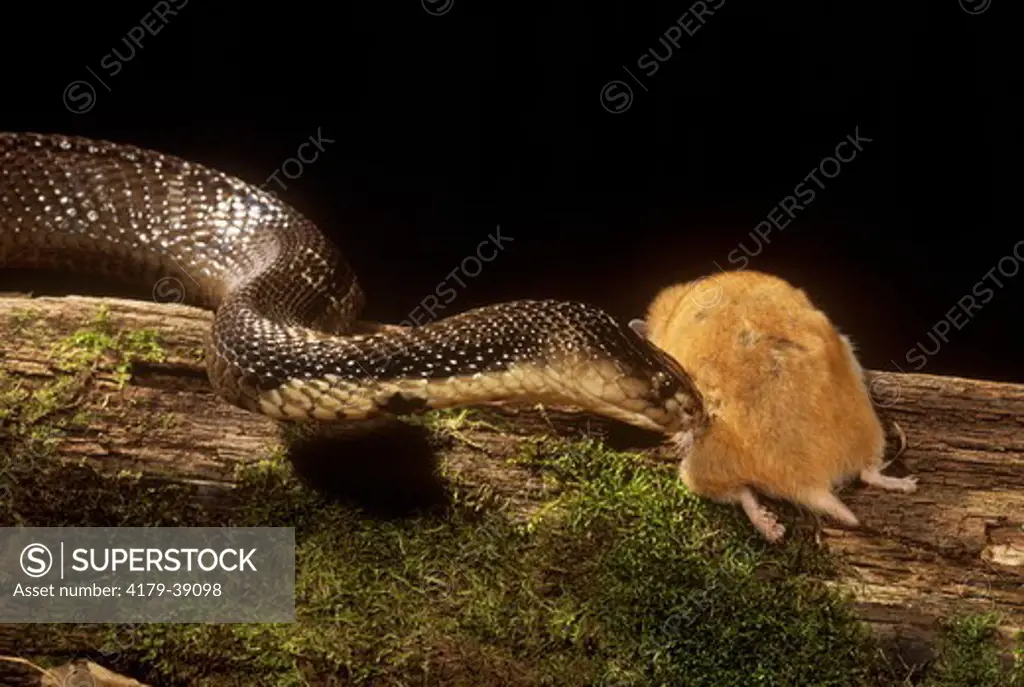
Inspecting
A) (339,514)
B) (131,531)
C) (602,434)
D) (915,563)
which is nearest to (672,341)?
(602,434)

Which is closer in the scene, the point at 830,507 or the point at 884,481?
the point at 830,507

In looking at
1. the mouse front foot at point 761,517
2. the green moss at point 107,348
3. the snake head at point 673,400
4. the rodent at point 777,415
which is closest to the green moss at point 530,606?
the mouse front foot at point 761,517

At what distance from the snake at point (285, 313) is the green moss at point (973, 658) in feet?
4.21

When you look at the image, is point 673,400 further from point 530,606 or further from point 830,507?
point 530,606

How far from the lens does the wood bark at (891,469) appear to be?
12.7 ft

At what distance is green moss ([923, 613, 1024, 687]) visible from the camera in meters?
3.72

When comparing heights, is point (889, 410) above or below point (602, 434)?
above

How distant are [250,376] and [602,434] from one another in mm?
1536

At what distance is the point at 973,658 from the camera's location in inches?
148

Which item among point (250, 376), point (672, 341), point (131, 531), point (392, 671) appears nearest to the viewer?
point (392, 671)

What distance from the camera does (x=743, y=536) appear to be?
396cm

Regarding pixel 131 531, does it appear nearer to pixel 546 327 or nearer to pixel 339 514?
pixel 339 514

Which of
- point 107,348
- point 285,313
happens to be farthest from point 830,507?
point 107,348

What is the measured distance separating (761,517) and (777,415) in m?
0.42
